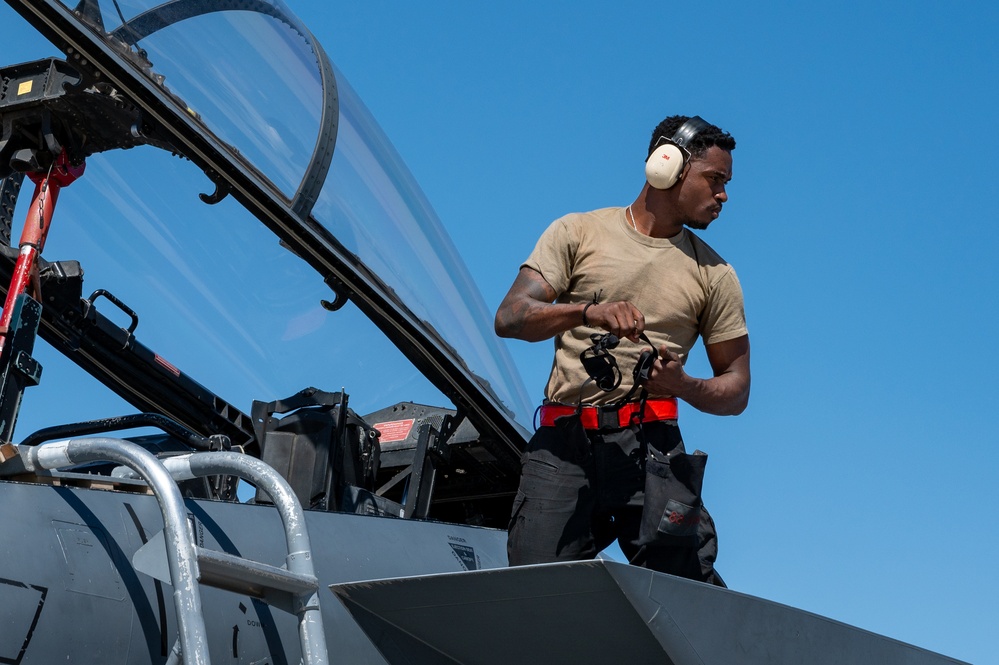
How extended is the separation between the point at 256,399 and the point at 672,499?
4.96 ft

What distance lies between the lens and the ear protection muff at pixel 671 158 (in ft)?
11.5

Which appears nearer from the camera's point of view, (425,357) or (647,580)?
(647,580)

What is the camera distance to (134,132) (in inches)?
127

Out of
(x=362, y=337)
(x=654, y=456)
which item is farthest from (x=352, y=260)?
(x=654, y=456)

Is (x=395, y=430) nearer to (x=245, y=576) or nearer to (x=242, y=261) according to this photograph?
(x=242, y=261)

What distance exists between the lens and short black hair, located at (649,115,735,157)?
3553 millimetres

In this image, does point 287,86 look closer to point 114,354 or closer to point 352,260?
point 352,260

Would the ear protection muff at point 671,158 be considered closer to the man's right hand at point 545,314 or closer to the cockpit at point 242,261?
the man's right hand at point 545,314

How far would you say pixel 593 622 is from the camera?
2463 mm

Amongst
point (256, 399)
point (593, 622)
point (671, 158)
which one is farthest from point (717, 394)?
point (256, 399)

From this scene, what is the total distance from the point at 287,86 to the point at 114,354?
3.42 ft

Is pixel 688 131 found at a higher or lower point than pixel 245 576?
higher

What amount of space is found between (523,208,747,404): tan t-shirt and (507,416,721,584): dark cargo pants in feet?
0.49

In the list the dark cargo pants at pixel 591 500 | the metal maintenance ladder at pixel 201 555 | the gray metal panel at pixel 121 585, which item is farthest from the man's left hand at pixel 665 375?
the metal maintenance ladder at pixel 201 555
